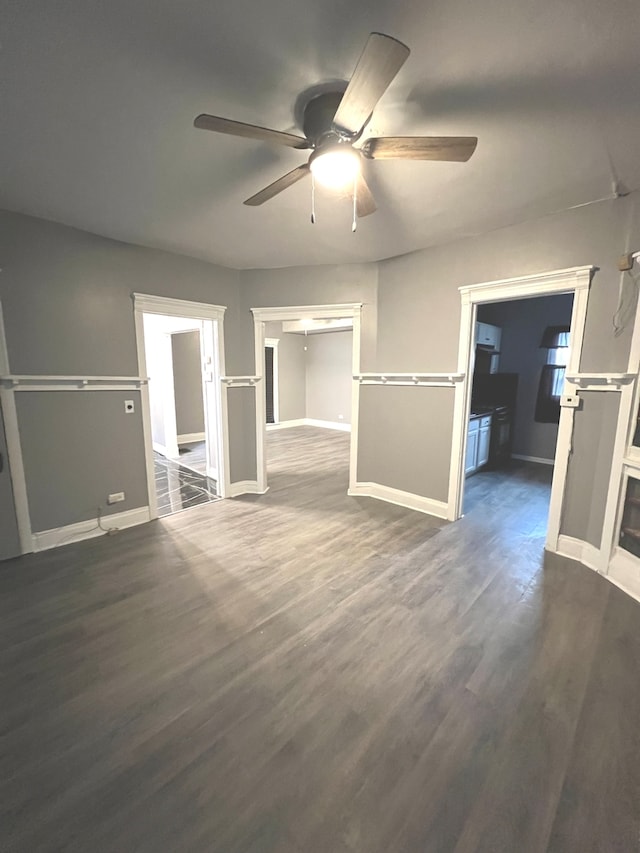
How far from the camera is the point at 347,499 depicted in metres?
4.09

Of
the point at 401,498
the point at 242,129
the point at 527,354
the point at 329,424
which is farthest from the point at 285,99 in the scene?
the point at 329,424

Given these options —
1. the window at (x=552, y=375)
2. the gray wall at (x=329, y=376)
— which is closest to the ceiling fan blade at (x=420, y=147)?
the window at (x=552, y=375)

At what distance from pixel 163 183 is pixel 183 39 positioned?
1030 mm

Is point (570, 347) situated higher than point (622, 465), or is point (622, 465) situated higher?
point (570, 347)

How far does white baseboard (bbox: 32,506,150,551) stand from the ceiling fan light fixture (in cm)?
322

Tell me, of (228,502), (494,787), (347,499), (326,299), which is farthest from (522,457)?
(494,787)

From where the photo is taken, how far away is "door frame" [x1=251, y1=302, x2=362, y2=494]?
388 cm

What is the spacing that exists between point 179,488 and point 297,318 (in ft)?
8.34

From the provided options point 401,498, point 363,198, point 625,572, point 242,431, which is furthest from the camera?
point 242,431

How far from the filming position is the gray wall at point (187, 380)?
6.53m

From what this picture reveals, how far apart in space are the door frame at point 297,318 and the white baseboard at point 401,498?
13 cm

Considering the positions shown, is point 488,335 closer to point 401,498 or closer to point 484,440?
point 484,440

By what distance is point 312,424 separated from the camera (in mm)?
9211

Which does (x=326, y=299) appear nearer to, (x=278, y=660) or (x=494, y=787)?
(x=278, y=660)
